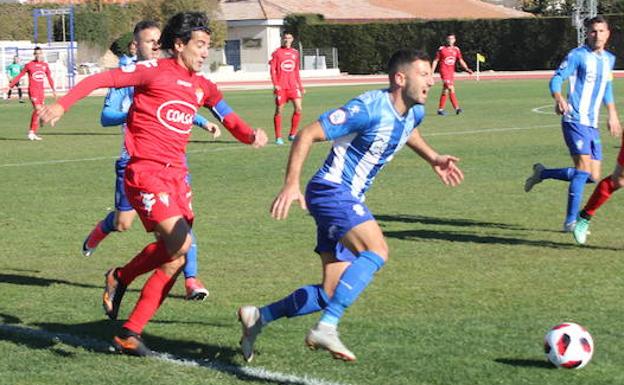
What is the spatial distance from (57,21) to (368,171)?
223ft

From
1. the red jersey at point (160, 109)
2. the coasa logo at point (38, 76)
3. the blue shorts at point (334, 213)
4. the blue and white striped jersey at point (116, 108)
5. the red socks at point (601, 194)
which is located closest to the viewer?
the blue shorts at point (334, 213)

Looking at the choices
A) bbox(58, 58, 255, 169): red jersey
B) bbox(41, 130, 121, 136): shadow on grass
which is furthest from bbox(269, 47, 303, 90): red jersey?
bbox(58, 58, 255, 169): red jersey

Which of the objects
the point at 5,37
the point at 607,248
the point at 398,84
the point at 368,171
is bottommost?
the point at 5,37

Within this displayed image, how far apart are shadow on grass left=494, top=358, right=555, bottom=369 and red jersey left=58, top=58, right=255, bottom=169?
231cm

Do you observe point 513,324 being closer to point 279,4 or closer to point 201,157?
point 201,157

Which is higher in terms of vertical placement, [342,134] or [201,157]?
[342,134]

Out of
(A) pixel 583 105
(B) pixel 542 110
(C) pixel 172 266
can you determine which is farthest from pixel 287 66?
(C) pixel 172 266

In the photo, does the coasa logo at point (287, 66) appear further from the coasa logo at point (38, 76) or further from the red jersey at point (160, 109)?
the red jersey at point (160, 109)

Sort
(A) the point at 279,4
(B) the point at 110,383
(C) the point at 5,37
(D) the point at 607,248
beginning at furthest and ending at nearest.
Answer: (A) the point at 279,4, (C) the point at 5,37, (D) the point at 607,248, (B) the point at 110,383

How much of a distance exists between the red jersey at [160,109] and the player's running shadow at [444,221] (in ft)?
Answer: 17.8

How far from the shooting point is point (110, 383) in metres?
6.11

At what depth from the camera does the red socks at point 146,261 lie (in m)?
6.86

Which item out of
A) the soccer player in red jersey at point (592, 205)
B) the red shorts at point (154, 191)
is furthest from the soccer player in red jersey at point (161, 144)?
the soccer player in red jersey at point (592, 205)

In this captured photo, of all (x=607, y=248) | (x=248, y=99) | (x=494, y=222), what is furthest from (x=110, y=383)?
(x=248, y=99)
